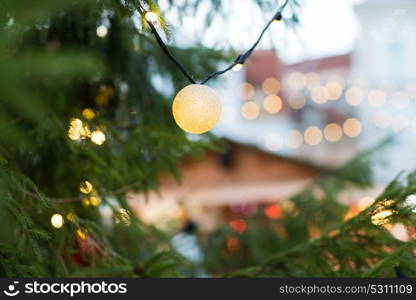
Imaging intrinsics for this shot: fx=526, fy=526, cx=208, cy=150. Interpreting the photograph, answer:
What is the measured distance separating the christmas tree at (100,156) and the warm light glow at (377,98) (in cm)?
647

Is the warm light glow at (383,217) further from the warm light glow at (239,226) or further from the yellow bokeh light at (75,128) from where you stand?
the warm light glow at (239,226)

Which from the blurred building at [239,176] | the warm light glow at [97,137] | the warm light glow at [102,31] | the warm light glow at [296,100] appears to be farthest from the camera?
the warm light glow at [296,100]

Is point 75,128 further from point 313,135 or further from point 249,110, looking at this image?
point 313,135

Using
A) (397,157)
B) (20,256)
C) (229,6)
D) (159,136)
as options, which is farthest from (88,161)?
(397,157)

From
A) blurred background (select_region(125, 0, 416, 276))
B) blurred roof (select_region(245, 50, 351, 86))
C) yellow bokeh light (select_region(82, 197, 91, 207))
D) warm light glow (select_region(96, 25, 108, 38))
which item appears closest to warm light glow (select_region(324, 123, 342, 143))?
blurred background (select_region(125, 0, 416, 276))

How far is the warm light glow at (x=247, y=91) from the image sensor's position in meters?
8.45

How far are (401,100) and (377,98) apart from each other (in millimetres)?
361

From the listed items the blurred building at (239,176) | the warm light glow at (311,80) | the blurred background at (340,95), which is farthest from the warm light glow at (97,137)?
the warm light glow at (311,80)

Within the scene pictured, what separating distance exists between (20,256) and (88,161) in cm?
48

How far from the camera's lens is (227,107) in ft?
27.9

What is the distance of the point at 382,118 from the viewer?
8344 millimetres

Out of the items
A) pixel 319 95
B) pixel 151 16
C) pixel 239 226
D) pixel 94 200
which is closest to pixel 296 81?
pixel 319 95

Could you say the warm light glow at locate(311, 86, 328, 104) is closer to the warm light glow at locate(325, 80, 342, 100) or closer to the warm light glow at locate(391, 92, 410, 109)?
the warm light glow at locate(325, 80, 342, 100)

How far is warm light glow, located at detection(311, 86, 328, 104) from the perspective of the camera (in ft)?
27.9
